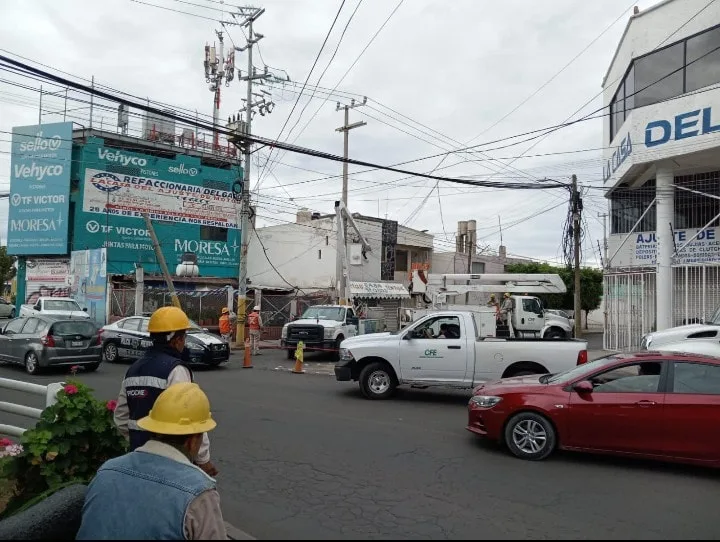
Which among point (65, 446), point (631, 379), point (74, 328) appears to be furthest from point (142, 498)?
point (74, 328)

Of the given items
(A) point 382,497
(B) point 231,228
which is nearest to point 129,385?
(A) point 382,497

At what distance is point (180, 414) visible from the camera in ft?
8.07

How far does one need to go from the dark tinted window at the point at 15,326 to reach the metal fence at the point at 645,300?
18673 millimetres

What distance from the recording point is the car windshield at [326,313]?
69.3ft

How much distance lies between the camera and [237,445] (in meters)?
7.62

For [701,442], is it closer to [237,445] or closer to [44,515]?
[237,445]

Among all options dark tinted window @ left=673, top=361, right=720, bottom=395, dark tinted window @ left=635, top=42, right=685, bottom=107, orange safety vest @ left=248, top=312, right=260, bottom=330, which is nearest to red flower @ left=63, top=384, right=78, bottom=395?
dark tinted window @ left=673, top=361, right=720, bottom=395

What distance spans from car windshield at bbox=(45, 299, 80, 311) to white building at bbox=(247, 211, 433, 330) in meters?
12.6

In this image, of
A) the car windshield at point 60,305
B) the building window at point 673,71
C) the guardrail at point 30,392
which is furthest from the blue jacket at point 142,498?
the car windshield at point 60,305

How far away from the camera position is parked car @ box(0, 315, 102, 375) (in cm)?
1460

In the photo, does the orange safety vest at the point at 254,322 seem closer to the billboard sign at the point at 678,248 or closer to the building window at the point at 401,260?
the billboard sign at the point at 678,248

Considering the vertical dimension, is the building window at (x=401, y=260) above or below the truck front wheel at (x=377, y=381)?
above

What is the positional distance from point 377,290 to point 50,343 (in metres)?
19.9

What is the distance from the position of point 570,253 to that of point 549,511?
1909cm
